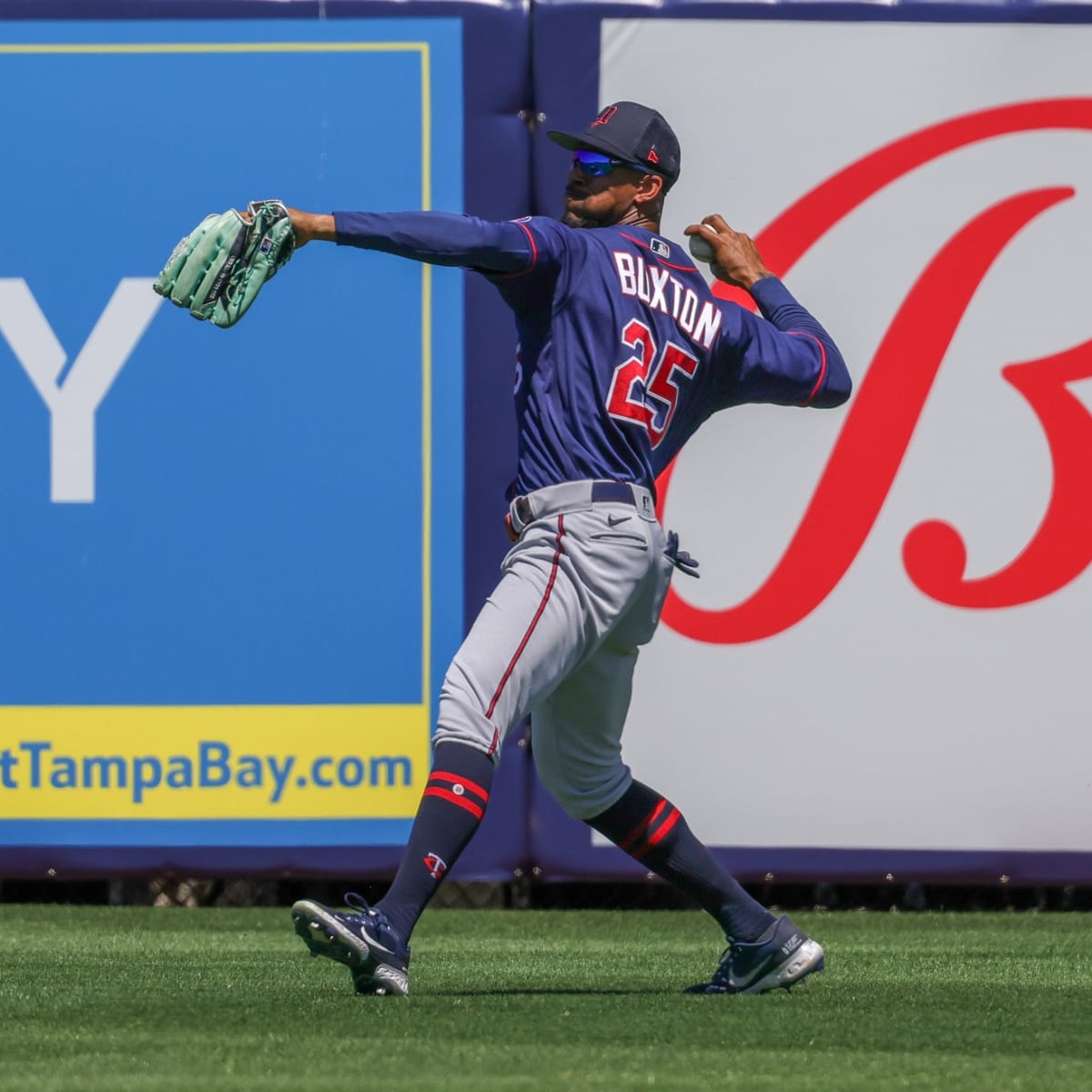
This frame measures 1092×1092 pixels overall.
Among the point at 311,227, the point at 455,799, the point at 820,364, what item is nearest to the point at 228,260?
the point at 311,227

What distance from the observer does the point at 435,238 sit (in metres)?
3.79

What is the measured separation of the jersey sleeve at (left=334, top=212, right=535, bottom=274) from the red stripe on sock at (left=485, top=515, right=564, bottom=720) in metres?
0.54

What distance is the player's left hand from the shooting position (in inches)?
178

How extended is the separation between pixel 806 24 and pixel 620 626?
3.12 m

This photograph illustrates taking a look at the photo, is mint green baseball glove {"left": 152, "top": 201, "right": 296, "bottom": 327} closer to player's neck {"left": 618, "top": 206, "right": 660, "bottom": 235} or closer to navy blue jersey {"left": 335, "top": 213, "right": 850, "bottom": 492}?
navy blue jersey {"left": 335, "top": 213, "right": 850, "bottom": 492}

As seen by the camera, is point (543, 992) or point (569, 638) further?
point (543, 992)

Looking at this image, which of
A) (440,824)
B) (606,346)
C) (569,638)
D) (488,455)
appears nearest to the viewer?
(440,824)

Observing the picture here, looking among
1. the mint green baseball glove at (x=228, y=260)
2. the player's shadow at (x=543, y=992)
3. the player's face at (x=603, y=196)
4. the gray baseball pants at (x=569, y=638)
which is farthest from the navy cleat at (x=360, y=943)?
the player's face at (x=603, y=196)

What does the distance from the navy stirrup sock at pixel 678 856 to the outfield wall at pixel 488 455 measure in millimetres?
2226

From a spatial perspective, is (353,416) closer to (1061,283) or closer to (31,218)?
(31,218)

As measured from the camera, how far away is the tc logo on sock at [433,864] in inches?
152

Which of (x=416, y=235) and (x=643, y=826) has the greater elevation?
(x=416, y=235)

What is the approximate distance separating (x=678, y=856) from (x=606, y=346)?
1074mm

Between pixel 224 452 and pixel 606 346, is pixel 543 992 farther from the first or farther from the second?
pixel 224 452
